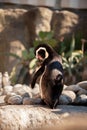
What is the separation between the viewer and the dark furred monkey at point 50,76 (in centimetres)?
509

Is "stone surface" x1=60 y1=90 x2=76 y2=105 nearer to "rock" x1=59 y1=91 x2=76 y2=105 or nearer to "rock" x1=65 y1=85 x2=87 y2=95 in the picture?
"rock" x1=59 y1=91 x2=76 y2=105

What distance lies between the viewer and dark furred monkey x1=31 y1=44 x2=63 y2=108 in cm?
509

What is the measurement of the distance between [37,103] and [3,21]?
4054mm

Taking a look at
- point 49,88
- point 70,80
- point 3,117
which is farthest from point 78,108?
point 70,80

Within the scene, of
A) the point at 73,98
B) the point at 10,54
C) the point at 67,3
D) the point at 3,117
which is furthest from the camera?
the point at 67,3

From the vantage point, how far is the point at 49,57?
5.26 metres

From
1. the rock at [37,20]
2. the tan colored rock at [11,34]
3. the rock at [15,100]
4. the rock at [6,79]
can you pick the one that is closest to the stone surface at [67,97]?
the rock at [15,100]

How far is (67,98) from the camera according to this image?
18.1ft

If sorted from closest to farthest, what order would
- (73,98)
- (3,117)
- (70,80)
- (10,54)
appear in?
1. (3,117)
2. (73,98)
3. (70,80)
4. (10,54)

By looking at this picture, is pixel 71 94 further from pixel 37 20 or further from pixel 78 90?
pixel 37 20

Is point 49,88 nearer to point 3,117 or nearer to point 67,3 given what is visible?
point 3,117

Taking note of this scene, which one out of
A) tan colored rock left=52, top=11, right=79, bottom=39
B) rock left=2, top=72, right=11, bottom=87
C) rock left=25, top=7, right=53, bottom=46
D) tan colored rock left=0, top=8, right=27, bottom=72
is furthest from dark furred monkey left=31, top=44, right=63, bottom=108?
tan colored rock left=52, top=11, right=79, bottom=39

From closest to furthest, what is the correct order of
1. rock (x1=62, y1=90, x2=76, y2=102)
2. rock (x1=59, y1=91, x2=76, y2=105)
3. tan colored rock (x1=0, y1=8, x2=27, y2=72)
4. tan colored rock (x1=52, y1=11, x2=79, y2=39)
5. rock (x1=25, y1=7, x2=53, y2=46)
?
rock (x1=59, y1=91, x2=76, y2=105) < rock (x1=62, y1=90, x2=76, y2=102) < tan colored rock (x1=0, y1=8, x2=27, y2=72) < rock (x1=25, y1=7, x2=53, y2=46) < tan colored rock (x1=52, y1=11, x2=79, y2=39)

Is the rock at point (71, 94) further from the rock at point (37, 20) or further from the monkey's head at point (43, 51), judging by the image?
the rock at point (37, 20)
